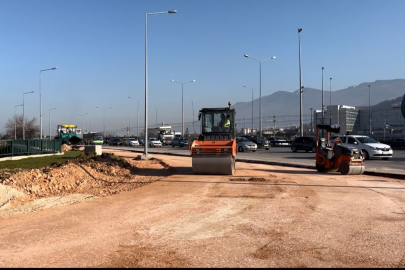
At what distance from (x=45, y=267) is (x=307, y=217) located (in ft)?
17.6

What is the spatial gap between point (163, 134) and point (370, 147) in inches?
2135

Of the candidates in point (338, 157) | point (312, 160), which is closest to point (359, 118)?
point (312, 160)

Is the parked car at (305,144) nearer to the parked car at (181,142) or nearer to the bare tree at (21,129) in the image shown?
the parked car at (181,142)

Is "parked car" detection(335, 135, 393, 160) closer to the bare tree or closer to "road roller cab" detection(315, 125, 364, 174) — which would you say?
"road roller cab" detection(315, 125, 364, 174)

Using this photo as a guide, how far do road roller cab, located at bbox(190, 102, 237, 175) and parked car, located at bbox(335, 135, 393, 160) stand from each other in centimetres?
1231

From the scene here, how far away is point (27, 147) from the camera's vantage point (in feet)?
94.4

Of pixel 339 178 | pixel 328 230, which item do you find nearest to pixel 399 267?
pixel 328 230

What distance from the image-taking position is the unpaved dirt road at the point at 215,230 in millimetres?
5613

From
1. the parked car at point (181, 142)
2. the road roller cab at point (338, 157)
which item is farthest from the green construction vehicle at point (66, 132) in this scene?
the road roller cab at point (338, 157)

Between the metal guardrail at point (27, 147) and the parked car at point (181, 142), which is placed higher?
the metal guardrail at point (27, 147)

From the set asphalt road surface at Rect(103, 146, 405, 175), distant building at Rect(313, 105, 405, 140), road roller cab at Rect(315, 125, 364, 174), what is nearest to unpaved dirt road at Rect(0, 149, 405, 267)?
road roller cab at Rect(315, 125, 364, 174)

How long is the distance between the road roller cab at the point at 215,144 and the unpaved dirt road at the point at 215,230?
14.2 ft

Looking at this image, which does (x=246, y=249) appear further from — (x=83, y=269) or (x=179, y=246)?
(x=83, y=269)

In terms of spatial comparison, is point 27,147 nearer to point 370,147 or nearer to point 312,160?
point 312,160
